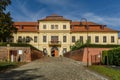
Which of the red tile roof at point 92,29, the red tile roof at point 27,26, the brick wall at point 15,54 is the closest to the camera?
the brick wall at point 15,54

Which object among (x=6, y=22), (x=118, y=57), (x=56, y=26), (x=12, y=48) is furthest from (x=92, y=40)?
(x=6, y=22)

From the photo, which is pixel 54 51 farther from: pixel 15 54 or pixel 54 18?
pixel 15 54

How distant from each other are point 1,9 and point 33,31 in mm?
65419

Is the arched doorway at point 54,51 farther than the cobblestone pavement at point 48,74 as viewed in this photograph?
Yes

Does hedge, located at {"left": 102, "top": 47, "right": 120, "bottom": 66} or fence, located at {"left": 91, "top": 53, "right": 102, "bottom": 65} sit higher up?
hedge, located at {"left": 102, "top": 47, "right": 120, "bottom": 66}

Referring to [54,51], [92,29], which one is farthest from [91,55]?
[92,29]

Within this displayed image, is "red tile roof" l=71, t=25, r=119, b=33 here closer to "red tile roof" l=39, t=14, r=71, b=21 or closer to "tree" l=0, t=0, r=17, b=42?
"red tile roof" l=39, t=14, r=71, b=21

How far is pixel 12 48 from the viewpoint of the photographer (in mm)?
46781

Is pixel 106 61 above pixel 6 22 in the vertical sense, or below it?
below

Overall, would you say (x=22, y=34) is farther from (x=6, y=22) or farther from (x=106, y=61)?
(x=6, y=22)

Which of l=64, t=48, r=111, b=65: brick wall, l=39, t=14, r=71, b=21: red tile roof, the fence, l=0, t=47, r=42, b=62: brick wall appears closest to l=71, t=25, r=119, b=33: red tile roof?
l=39, t=14, r=71, b=21: red tile roof

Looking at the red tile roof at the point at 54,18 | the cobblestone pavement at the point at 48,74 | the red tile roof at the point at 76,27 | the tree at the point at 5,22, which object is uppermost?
the red tile roof at the point at 54,18

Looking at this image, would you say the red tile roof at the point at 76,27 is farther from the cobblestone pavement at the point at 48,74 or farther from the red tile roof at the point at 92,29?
the cobblestone pavement at the point at 48,74

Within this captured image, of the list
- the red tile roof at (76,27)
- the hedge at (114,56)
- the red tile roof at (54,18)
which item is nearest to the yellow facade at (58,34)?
the red tile roof at (54,18)
